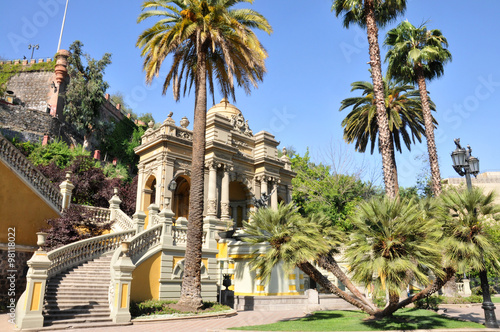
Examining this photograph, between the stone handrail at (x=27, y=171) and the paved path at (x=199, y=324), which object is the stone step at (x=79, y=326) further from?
the stone handrail at (x=27, y=171)

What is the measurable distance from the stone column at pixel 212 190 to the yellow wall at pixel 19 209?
1154 cm

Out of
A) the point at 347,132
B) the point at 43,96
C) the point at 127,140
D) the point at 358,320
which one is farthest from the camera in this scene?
the point at 127,140

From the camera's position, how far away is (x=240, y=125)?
35250 mm

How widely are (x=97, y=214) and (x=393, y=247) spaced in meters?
16.9

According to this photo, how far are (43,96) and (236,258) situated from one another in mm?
42222

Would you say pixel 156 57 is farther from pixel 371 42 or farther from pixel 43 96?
pixel 43 96

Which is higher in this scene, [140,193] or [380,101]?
[380,101]

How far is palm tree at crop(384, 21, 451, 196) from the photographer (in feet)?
82.2

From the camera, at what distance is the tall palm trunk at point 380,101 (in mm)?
18203

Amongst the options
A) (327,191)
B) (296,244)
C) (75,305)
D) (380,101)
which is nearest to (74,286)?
(75,305)

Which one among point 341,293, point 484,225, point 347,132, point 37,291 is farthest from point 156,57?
point 347,132

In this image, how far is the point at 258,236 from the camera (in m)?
13.8

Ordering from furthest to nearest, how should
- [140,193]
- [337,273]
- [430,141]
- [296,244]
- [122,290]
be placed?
[140,193]
[430,141]
[337,273]
[122,290]
[296,244]

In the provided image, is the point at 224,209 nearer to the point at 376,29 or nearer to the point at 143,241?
the point at 143,241
